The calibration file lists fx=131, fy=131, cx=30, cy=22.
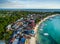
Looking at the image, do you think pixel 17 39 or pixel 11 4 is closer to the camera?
pixel 17 39

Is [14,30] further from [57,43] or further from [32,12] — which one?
[57,43]

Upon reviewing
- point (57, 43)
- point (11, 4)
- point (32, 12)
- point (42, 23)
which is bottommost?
point (57, 43)

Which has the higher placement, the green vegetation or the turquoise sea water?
the green vegetation

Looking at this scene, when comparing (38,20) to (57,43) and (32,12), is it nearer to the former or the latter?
(32,12)

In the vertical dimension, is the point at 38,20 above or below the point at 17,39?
above

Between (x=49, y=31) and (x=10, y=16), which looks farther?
(x=10, y=16)

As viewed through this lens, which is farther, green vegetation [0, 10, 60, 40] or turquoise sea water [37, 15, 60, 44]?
green vegetation [0, 10, 60, 40]

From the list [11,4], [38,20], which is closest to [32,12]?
[38,20]

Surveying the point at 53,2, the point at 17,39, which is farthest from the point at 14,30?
the point at 53,2

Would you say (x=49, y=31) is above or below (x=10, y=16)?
below
